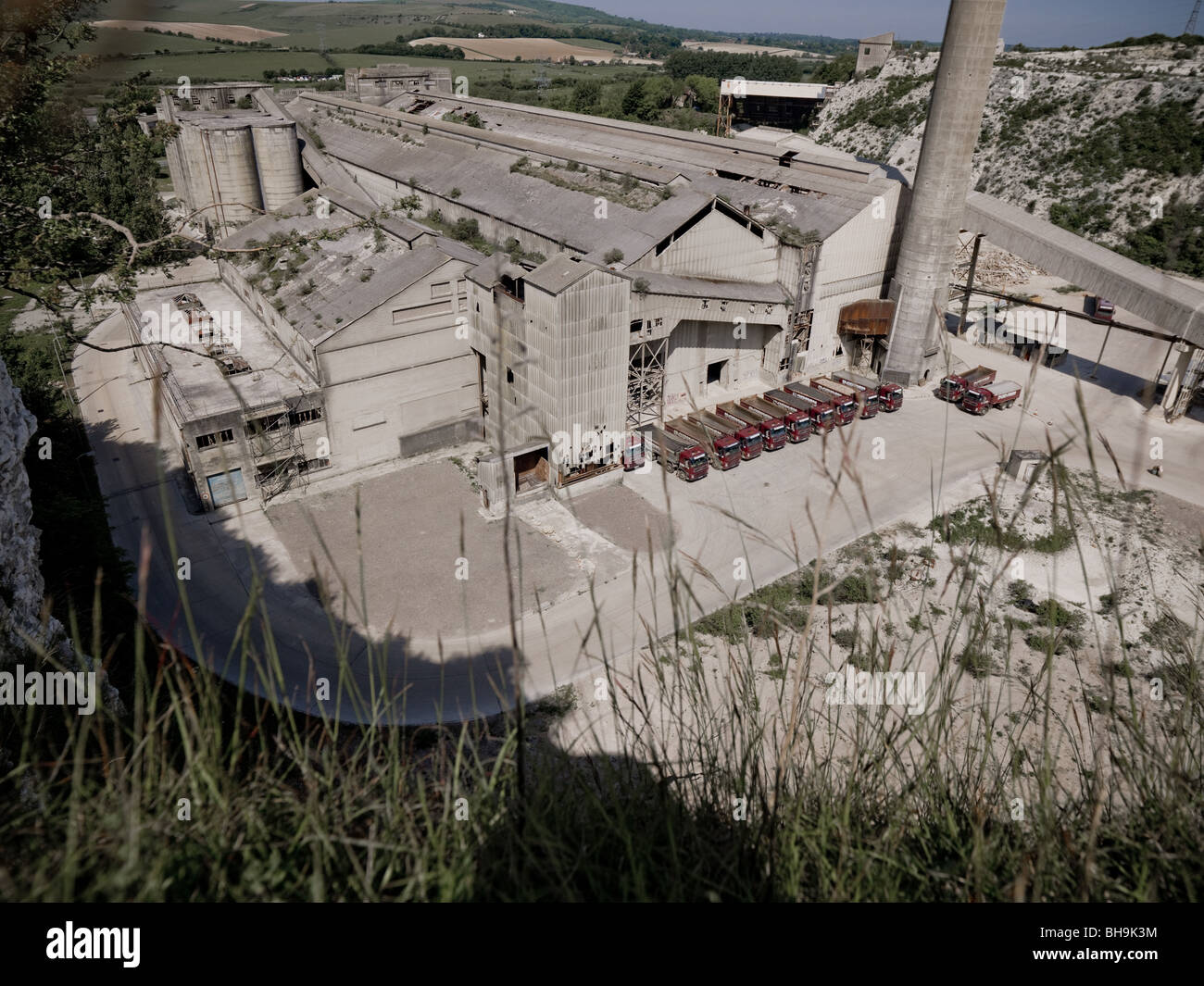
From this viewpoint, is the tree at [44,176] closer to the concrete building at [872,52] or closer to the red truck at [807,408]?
the red truck at [807,408]

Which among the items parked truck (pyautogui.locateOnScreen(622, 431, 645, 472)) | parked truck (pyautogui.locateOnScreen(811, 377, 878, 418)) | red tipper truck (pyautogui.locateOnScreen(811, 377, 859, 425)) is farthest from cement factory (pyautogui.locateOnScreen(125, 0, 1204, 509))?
red tipper truck (pyautogui.locateOnScreen(811, 377, 859, 425))

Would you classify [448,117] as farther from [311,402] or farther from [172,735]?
[172,735]

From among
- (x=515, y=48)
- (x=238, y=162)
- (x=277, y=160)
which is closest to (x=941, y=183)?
(x=277, y=160)

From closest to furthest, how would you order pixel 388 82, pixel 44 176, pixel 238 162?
pixel 44 176 → pixel 238 162 → pixel 388 82

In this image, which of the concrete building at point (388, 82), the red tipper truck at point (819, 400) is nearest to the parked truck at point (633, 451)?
the red tipper truck at point (819, 400)

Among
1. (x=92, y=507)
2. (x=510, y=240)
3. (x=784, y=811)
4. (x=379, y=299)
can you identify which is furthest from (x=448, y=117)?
(x=784, y=811)

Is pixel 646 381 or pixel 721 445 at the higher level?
pixel 646 381

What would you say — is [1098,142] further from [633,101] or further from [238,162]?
[238,162]
